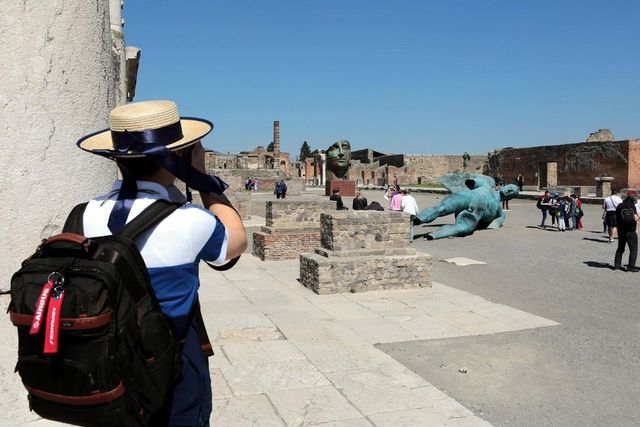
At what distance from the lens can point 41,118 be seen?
7.07ft

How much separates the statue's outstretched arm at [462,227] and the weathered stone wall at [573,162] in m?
23.3

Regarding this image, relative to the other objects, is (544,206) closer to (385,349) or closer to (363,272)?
(363,272)

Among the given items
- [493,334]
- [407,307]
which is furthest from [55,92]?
[407,307]

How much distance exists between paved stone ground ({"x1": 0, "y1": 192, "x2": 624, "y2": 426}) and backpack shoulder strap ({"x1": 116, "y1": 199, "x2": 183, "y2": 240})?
2.89 feet

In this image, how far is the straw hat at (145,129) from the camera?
5.85ft

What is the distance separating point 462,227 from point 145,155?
1543cm

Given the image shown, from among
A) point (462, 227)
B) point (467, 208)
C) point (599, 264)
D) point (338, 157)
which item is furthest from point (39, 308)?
point (338, 157)

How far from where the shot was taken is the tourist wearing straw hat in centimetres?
170

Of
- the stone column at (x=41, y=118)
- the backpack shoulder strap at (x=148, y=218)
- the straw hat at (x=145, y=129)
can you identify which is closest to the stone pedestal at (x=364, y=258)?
the stone column at (x=41, y=118)

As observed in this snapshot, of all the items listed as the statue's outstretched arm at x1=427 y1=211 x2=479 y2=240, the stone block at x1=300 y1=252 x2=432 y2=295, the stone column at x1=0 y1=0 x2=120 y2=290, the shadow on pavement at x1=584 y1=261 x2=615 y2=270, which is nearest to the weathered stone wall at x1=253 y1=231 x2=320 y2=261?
the stone block at x1=300 y1=252 x2=432 y2=295

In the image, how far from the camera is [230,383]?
4555 mm

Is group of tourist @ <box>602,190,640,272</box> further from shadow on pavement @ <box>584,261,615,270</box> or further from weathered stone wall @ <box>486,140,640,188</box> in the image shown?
weathered stone wall @ <box>486,140,640,188</box>

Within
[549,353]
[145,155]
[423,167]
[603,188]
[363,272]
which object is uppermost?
[423,167]

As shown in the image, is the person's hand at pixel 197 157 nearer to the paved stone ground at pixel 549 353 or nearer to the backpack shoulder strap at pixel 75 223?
the backpack shoulder strap at pixel 75 223
